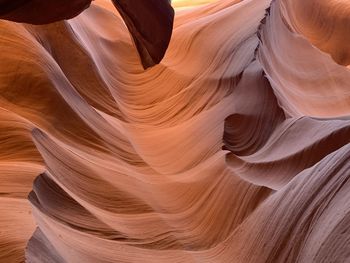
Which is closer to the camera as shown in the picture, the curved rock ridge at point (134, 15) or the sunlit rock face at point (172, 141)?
the curved rock ridge at point (134, 15)

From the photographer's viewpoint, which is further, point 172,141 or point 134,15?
point 172,141

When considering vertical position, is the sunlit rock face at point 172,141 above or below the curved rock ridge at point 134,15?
below

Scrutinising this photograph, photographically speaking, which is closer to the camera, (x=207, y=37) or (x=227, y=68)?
(x=227, y=68)

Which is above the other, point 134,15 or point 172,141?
point 134,15

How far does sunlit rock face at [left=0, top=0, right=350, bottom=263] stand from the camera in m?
1.20

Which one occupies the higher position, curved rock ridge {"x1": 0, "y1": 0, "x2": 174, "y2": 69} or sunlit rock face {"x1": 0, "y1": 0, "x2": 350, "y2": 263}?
curved rock ridge {"x1": 0, "y1": 0, "x2": 174, "y2": 69}

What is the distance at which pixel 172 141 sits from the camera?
2.00 m

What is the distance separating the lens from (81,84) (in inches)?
80.7

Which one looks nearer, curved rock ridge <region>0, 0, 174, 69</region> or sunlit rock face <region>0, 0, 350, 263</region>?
curved rock ridge <region>0, 0, 174, 69</region>

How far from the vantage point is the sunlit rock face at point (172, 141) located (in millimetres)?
1200

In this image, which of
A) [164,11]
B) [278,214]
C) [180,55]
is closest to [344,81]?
[180,55]

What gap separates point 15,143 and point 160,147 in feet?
1.83

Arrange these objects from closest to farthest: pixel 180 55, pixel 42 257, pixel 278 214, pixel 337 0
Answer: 1. pixel 42 257
2. pixel 278 214
3. pixel 180 55
4. pixel 337 0

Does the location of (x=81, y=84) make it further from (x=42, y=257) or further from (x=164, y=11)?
(x=164, y=11)
